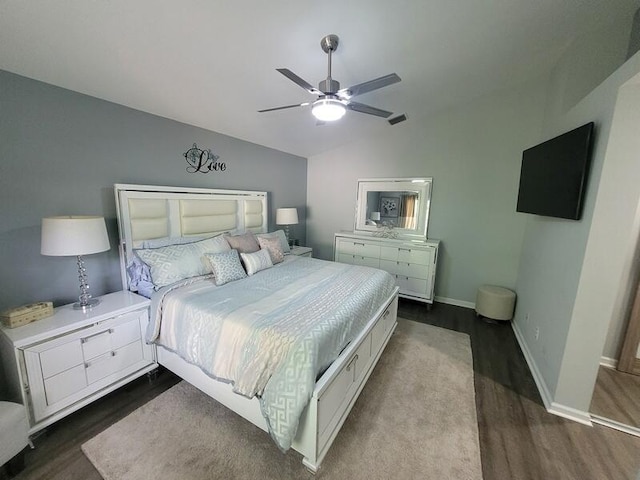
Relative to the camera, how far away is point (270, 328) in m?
1.61

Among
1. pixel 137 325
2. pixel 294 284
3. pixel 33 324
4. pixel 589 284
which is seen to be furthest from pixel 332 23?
pixel 33 324

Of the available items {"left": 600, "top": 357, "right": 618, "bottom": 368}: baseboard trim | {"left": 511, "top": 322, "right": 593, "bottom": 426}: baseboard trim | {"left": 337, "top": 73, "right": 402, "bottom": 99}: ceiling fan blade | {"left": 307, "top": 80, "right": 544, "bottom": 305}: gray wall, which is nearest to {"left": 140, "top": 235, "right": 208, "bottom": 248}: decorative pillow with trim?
{"left": 337, "top": 73, "right": 402, "bottom": 99}: ceiling fan blade

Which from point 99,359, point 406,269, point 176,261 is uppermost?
point 176,261

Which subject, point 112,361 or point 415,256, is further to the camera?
point 415,256

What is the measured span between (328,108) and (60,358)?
253cm

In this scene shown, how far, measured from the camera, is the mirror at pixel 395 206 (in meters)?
3.98

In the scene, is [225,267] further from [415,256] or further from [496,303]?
[496,303]

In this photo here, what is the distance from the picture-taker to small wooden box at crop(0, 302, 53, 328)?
1623 millimetres

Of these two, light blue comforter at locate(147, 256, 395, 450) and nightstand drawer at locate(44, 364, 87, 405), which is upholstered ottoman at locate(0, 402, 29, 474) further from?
light blue comforter at locate(147, 256, 395, 450)

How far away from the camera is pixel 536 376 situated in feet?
7.55

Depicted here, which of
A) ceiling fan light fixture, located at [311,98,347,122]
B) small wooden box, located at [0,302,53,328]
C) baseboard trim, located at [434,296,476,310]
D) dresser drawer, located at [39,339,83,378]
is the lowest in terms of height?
baseboard trim, located at [434,296,476,310]

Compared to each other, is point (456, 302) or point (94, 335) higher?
point (94, 335)

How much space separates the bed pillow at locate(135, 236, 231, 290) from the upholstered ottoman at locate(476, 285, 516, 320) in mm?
3409

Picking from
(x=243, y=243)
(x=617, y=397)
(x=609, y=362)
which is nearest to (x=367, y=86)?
(x=243, y=243)
